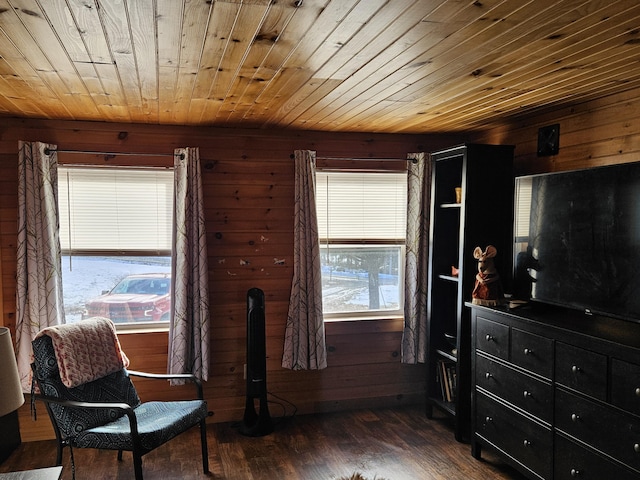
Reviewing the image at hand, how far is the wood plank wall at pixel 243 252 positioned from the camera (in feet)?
12.1

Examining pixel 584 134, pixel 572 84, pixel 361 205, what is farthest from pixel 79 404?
pixel 584 134

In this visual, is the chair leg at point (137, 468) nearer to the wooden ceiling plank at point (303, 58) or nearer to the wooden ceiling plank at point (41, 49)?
the wooden ceiling plank at point (41, 49)

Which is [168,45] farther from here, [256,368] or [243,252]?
[256,368]

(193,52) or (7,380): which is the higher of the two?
(193,52)

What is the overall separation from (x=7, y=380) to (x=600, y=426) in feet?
8.03

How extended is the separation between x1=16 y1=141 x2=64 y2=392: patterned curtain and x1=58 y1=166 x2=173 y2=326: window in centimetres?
18

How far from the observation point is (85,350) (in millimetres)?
3125

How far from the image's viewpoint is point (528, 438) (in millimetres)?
2918

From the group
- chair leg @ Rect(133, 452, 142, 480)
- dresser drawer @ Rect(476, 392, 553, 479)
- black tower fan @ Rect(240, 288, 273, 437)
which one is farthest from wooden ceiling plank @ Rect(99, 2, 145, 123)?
dresser drawer @ Rect(476, 392, 553, 479)

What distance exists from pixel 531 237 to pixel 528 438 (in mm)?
1144

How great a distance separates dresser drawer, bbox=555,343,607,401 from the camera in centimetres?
244

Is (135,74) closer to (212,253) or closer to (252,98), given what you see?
(252,98)

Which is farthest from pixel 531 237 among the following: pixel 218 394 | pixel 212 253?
pixel 218 394

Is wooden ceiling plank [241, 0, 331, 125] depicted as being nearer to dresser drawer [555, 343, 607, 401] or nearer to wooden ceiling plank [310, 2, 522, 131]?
wooden ceiling plank [310, 2, 522, 131]
